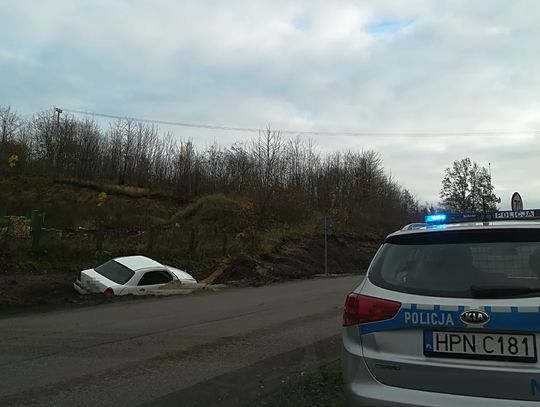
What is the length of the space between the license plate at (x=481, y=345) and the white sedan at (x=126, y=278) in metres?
12.7

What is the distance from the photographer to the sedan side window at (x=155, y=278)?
15352 mm

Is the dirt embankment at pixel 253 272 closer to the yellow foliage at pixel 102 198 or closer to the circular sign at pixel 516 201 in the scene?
the circular sign at pixel 516 201

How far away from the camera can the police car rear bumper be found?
3.11 m

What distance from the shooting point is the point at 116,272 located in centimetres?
1584

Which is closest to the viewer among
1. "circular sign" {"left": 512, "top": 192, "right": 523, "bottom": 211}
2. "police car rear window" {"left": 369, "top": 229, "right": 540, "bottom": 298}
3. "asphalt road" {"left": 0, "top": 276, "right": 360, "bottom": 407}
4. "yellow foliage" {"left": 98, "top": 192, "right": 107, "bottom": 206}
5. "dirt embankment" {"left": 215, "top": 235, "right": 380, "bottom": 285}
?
"police car rear window" {"left": 369, "top": 229, "right": 540, "bottom": 298}

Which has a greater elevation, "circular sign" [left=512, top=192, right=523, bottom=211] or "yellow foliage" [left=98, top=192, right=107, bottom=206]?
"yellow foliage" [left=98, top=192, right=107, bottom=206]

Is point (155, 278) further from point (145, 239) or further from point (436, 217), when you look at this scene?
point (436, 217)

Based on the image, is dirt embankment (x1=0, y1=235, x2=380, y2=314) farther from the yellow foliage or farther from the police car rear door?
the yellow foliage

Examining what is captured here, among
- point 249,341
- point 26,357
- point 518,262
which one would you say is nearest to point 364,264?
point 249,341

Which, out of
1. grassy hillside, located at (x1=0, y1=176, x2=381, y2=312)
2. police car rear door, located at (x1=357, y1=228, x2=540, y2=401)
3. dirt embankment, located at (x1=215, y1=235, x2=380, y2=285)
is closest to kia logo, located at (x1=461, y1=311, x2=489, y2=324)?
police car rear door, located at (x1=357, y1=228, x2=540, y2=401)

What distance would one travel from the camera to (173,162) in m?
50.7

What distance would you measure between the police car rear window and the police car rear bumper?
0.60 m

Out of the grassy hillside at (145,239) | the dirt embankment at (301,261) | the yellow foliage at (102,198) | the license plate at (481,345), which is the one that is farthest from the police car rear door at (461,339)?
the yellow foliage at (102,198)

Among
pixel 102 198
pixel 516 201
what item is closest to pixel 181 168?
pixel 102 198
